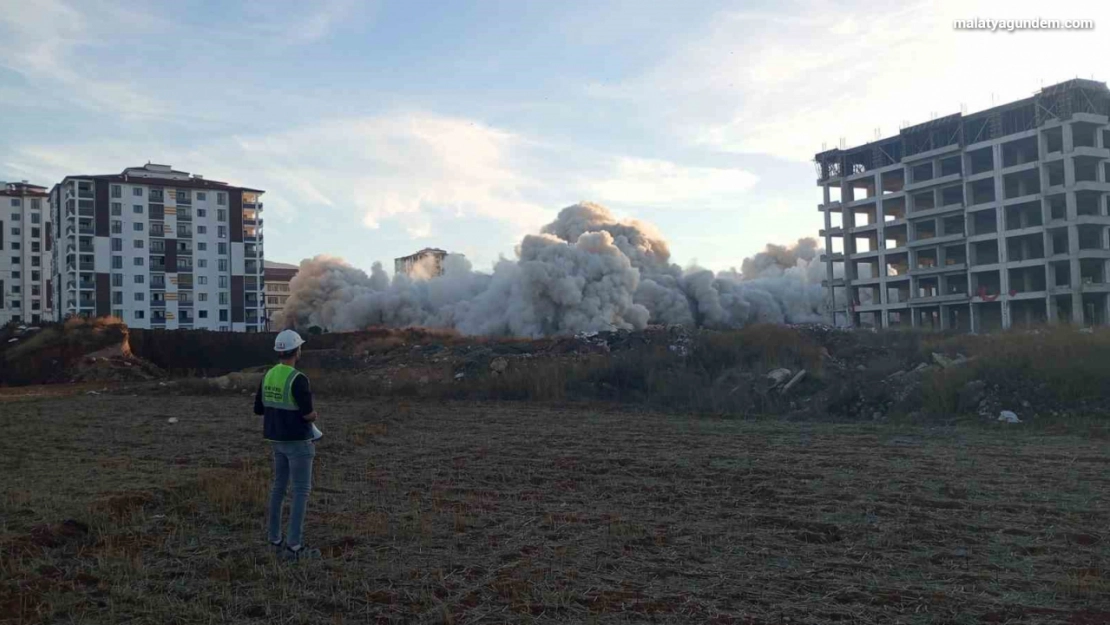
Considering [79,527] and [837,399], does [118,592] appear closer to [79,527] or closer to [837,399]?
[79,527]

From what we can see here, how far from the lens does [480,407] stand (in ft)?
69.9

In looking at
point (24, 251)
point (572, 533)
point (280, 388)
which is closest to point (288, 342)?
point (280, 388)

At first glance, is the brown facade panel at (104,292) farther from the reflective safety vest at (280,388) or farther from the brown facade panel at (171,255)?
the reflective safety vest at (280,388)

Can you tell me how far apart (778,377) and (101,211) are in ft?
215

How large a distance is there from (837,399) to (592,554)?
13.6 meters

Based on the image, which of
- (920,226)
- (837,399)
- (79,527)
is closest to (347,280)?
(920,226)

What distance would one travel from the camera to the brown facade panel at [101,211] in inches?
2761

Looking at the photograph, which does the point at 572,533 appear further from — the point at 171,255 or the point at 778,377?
the point at 171,255

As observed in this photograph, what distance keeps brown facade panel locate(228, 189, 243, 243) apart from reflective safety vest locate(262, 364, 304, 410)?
73.5m

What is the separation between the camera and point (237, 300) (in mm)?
75062

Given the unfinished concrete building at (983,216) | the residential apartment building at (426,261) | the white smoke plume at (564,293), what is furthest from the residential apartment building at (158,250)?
the unfinished concrete building at (983,216)

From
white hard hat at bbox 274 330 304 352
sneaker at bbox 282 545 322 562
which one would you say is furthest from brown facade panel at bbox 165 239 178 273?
sneaker at bbox 282 545 322 562

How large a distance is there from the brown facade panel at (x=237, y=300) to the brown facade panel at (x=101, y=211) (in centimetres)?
1033

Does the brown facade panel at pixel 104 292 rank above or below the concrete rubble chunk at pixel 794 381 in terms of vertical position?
above
